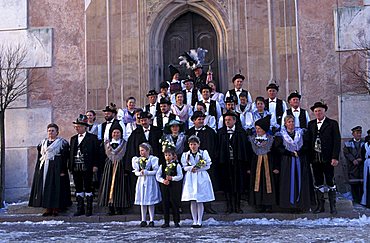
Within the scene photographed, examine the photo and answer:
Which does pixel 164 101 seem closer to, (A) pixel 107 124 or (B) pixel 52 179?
(A) pixel 107 124

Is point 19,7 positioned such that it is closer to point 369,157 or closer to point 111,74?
point 111,74

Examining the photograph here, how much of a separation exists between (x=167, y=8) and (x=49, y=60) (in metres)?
3.40

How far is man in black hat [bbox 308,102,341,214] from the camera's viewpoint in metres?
10.0

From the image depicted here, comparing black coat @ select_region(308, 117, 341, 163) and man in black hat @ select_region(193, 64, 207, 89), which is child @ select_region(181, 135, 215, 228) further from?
man in black hat @ select_region(193, 64, 207, 89)

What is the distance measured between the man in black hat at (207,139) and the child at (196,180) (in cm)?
53

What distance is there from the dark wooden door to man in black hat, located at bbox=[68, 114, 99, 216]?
4.45m

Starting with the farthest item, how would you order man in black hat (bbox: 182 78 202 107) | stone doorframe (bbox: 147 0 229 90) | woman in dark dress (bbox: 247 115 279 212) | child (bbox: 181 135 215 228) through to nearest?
1. stone doorframe (bbox: 147 0 229 90)
2. man in black hat (bbox: 182 78 202 107)
3. woman in dark dress (bbox: 247 115 279 212)
4. child (bbox: 181 135 215 228)

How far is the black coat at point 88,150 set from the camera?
35.6ft

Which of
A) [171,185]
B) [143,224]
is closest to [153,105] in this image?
[171,185]

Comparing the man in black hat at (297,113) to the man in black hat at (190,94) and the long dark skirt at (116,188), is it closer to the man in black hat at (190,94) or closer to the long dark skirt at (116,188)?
the man in black hat at (190,94)

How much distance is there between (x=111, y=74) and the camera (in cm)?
1458

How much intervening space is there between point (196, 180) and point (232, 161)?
1.20 metres

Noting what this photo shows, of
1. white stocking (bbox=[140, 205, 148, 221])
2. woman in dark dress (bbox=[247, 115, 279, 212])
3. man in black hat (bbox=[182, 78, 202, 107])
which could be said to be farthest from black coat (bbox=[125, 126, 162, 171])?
woman in dark dress (bbox=[247, 115, 279, 212])

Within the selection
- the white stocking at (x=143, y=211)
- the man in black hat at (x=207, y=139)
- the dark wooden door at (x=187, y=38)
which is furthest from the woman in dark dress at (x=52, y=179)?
the dark wooden door at (x=187, y=38)
